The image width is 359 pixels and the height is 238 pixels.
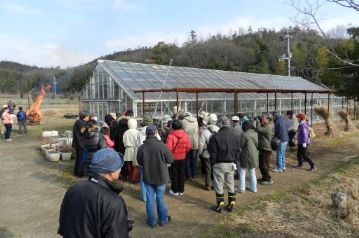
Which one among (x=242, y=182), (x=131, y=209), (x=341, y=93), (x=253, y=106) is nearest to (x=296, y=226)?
(x=242, y=182)

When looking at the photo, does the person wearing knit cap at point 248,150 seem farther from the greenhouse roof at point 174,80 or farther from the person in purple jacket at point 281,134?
the greenhouse roof at point 174,80

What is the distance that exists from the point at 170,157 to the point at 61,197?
3.00 meters

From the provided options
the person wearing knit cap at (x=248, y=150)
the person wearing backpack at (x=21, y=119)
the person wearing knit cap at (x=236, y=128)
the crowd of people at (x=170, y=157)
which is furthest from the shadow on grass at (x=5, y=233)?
the person wearing backpack at (x=21, y=119)

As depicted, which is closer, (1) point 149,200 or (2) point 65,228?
(2) point 65,228

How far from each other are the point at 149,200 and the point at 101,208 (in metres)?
3.04

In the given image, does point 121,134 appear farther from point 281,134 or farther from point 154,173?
point 281,134

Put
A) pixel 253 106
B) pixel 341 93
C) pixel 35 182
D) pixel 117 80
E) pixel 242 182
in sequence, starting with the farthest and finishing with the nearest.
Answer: pixel 253 106, pixel 117 80, pixel 341 93, pixel 35 182, pixel 242 182

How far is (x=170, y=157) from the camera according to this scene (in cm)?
570

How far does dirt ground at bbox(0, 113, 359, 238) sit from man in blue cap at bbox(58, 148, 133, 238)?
2.86 meters

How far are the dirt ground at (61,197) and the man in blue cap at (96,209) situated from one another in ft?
9.39

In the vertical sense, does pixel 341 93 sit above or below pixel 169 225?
above

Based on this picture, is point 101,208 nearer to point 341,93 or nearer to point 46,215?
point 46,215

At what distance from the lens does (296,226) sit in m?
5.71

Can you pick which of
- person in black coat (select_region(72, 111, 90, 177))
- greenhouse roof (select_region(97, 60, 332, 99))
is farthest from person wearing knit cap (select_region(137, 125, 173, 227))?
greenhouse roof (select_region(97, 60, 332, 99))
